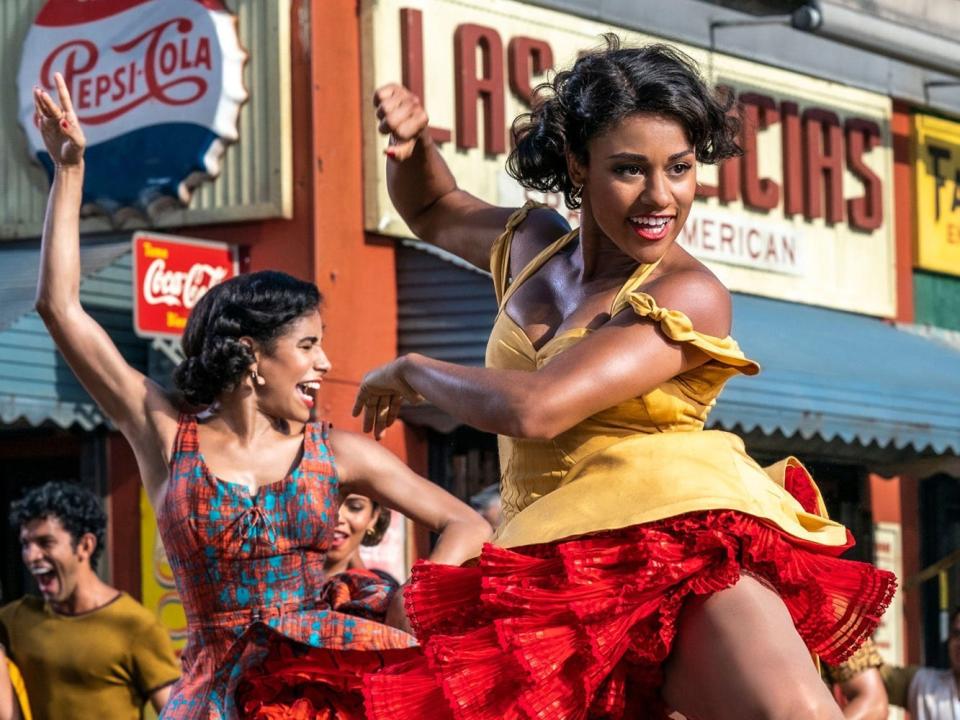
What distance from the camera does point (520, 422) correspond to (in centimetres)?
358

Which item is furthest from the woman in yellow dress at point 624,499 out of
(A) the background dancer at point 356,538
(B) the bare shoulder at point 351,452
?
(A) the background dancer at point 356,538

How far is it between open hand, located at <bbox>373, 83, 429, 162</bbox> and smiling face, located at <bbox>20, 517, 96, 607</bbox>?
12.4 feet

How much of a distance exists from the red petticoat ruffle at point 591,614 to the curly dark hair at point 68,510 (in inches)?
161

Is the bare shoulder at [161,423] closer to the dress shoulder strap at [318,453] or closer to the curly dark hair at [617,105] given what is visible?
the dress shoulder strap at [318,453]

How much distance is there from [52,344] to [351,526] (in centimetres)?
403

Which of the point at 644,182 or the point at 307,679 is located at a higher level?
the point at 644,182

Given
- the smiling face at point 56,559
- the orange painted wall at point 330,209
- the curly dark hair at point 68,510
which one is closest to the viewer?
the smiling face at point 56,559

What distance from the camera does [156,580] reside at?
11078mm

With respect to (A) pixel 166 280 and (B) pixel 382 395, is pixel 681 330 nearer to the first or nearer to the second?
(B) pixel 382 395

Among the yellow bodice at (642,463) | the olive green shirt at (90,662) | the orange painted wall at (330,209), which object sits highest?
the orange painted wall at (330,209)

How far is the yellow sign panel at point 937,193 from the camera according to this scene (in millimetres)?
14867

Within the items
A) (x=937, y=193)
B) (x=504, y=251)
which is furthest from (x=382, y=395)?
(x=937, y=193)

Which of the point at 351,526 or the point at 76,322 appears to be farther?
the point at 351,526

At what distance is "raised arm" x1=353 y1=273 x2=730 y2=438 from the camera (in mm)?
3582
